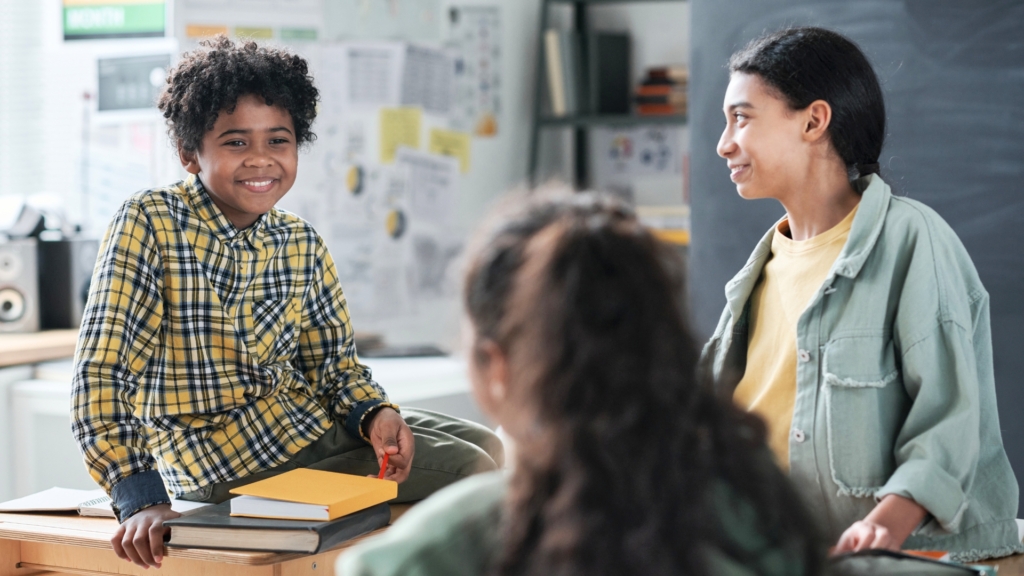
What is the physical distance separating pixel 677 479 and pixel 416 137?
3.08 meters

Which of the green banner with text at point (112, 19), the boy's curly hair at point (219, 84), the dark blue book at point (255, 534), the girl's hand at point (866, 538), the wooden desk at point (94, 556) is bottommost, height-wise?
the wooden desk at point (94, 556)

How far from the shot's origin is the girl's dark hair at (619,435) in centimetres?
73

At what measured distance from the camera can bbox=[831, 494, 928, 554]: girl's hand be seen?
1201 millimetres

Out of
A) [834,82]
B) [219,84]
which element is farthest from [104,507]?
[834,82]

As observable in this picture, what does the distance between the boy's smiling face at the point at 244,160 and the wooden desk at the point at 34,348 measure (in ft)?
3.98

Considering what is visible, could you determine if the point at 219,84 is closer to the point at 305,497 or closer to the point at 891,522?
the point at 305,497

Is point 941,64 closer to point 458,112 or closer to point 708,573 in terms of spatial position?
point 708,573

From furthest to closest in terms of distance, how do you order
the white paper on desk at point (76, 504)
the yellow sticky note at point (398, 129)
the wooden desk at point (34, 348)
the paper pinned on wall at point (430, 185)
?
the paper pinned on wall at point (430, 185) < the yellow sticky note at point (398, 129) < the wooden desk at point (34, 348) < the white paper on desk at point (76, 504)

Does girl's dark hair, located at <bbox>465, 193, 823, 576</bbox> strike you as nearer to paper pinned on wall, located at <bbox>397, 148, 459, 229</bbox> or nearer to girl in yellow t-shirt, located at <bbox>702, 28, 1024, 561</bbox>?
girl in yellow t-shirt, located at <bbox>702, 28, 1024, 561</bbox>

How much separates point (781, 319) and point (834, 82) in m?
0.35

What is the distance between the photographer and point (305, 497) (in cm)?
144

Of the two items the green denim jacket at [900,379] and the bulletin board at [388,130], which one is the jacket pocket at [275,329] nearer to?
the green denim jacket at [900,379]

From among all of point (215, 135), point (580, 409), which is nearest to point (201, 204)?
point (215, 135)

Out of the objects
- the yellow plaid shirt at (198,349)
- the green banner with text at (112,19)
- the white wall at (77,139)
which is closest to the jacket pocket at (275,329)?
the yellow plaid shirt at (198,349)
